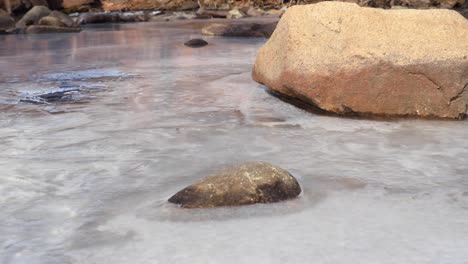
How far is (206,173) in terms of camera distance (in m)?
3.30

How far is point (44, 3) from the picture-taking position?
22266 millimetres

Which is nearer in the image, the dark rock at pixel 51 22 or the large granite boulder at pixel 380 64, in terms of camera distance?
the large granite boulder at pixel 380 64

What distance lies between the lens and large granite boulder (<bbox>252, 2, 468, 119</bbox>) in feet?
14.8

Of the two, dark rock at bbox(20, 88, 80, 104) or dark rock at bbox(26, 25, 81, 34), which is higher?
dark rock at bbox(20, 88, 80, 104)

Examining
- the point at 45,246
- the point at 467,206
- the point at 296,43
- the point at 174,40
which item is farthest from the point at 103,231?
the point at 174,40

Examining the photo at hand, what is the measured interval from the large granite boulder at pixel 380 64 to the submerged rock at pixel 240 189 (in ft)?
6.04

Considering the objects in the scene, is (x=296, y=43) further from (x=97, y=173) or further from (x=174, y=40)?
(x=174, y=40)

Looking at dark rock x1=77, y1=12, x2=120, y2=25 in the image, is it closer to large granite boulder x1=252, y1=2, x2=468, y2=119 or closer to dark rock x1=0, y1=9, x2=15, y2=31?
dark rock x1=0, y1=9, x2=15, y2=31

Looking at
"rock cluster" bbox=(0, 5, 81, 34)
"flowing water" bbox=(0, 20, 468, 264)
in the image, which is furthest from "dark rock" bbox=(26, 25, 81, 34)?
"flowing water" bbox=(0, 20, 468, 264)

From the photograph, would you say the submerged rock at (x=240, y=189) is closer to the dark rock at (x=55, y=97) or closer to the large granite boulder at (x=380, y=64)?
the large granite boulder at (x=380, y=64)

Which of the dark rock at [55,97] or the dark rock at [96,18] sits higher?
the dark rock at [55,97]

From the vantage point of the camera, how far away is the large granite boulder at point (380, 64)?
14.8ft

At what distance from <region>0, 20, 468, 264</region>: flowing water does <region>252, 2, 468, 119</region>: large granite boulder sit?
0.19m

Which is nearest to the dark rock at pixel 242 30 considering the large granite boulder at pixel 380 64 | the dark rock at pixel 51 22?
the dark rock at pixel 51 22
